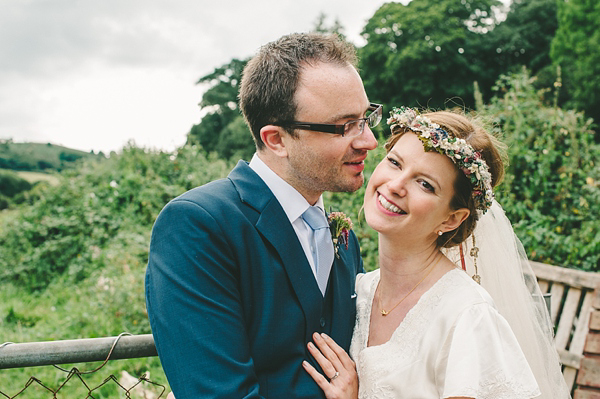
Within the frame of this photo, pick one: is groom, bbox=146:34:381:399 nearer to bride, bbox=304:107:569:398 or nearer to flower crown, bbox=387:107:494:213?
bride, bbox=304:107:569:398

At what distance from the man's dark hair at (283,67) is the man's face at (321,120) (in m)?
0.05

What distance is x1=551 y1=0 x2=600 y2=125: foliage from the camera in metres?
20.7

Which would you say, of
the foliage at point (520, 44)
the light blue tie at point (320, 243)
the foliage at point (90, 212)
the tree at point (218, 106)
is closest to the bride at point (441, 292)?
the light blue tie at point (320, 243)

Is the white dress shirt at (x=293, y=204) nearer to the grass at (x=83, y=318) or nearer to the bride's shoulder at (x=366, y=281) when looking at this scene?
the bride's shoulder at (x=366, y=281)

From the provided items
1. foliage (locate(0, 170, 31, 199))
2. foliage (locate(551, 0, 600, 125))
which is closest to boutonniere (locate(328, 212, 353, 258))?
foliage (locate(0, 170, 31, 199))

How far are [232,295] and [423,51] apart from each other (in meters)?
29.2

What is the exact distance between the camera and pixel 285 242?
6.81 ft

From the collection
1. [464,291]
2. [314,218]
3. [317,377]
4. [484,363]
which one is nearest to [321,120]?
[314,218]

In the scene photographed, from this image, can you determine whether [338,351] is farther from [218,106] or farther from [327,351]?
[218,106]

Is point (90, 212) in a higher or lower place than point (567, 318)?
lower

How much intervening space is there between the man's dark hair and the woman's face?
1.85ft

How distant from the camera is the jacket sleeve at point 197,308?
1.75m

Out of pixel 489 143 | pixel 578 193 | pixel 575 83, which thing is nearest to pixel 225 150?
pixel 575 83

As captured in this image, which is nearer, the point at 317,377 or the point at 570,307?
the point at 317,377
